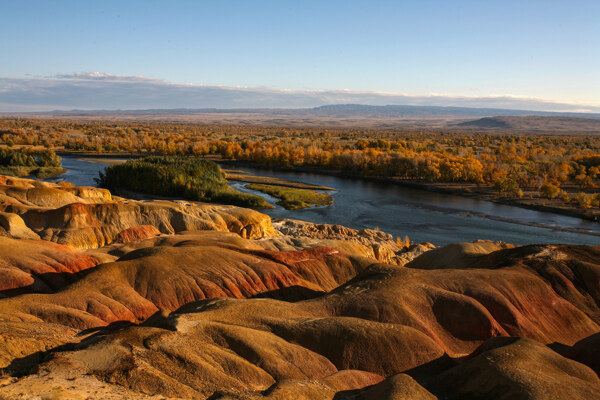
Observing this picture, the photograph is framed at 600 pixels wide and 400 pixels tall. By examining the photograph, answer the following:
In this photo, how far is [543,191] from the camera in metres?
87.4

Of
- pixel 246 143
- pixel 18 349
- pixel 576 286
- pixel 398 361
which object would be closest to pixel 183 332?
pixel 18 349

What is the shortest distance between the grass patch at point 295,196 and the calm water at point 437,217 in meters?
1.88

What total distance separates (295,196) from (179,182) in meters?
19.3

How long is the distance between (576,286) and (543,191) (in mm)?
58896

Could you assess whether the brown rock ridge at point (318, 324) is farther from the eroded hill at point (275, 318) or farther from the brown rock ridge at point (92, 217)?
the brown rock ridge at point (92, 217)

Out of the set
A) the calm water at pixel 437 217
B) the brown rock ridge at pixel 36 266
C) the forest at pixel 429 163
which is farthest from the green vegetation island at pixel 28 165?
the brown rock ridge at pixel 36 266

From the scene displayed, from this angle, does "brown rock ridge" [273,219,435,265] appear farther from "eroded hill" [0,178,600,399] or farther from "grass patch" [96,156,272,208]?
"grass patch" [96,156,272,208]

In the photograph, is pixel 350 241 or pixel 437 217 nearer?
pixel 350 241

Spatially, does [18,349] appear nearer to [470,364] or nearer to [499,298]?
[470,364]

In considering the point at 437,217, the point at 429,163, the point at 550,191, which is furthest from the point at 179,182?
the point at 550,191

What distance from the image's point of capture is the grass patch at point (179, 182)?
78938 mm

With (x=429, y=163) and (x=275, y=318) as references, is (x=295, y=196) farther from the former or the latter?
(x=275, y=318)

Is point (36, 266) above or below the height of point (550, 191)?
above

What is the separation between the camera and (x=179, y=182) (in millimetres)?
82938
